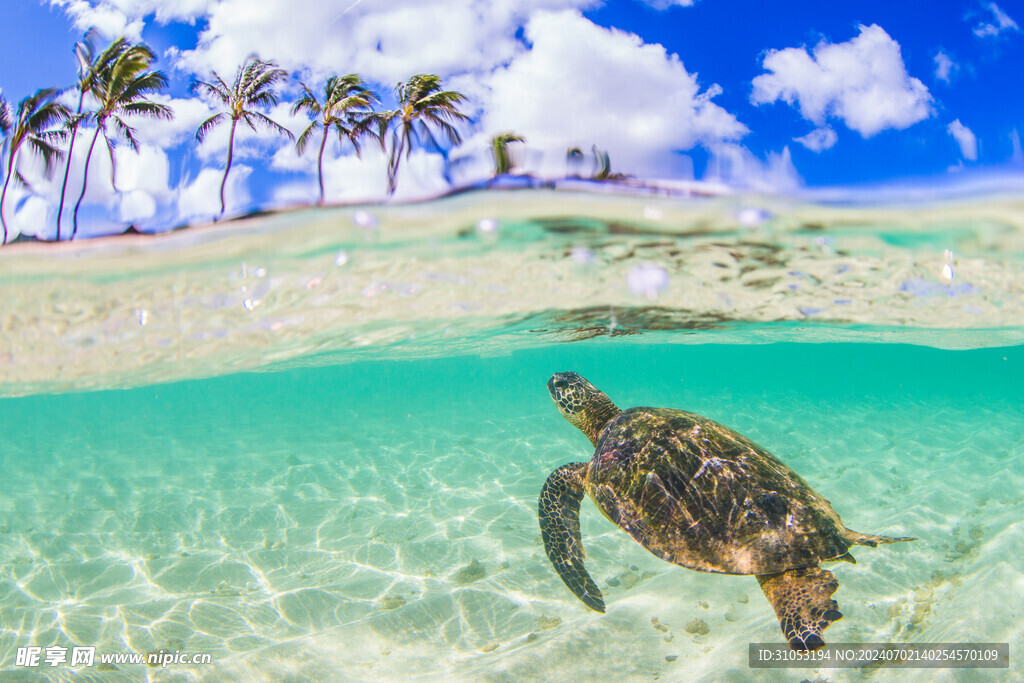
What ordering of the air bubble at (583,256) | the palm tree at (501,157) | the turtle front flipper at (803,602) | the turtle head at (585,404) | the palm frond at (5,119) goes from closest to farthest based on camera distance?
1. the turtle front flipper at (803,602)
2. the palm tree at (501,157)
3. the turtle head at (585,404)
4. the air bubble at (583,256)
5. the palm frond at (5,119)

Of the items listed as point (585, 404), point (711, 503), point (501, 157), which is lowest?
point (711, 503)

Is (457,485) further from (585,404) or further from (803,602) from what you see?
(803,602)

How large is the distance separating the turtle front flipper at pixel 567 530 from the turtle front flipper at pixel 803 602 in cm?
156

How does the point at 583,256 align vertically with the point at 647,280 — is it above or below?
above

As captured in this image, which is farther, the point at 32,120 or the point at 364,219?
the point at 32,120

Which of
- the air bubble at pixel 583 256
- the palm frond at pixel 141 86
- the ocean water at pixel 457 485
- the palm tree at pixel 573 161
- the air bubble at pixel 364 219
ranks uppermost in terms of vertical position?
the palm frond at pixel 141 86

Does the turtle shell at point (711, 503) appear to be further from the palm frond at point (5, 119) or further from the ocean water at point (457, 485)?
the palm frond at point (5, 119)

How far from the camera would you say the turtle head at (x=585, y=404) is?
718 cm

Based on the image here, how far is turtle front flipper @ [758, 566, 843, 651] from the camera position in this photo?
3.46 metres

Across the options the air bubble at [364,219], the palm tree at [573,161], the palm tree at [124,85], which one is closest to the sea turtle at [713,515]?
the palm tree at [573,161]

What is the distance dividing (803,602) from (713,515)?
880 millimetres

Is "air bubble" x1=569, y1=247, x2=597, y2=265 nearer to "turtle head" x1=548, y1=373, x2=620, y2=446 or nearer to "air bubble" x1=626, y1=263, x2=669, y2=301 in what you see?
"air bubble" x1=626, y1=263, x2=669, y2=301

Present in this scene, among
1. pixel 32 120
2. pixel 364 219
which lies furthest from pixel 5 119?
pixel 364 219

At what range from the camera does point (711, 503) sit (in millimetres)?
4457
